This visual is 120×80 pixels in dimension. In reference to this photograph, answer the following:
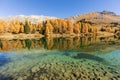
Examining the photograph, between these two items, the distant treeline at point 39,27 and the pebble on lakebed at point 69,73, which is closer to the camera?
the pebble on lakebed at point 69,73

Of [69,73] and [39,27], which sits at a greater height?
[39,27]

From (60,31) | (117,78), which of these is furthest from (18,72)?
(60,31)

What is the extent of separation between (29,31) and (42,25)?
61.9 ft

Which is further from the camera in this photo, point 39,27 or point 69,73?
point 39,27

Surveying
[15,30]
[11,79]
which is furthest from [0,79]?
[15,30]

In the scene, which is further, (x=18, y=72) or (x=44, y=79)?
(x=18, y=72)

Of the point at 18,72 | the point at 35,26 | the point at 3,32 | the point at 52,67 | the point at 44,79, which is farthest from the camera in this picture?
the point at 35,26

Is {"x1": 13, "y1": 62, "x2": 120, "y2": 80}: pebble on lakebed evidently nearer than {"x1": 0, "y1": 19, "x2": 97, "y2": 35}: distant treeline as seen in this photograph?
Yes

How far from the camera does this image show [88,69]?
126 feet

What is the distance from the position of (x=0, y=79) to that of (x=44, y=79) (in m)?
7.37

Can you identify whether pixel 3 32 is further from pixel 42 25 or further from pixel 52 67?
pixel 52 67

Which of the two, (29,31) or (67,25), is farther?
(67,25)

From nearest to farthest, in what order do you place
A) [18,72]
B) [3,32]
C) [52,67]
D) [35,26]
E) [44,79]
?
[44,79], [18,72], [52,67], [3,32], [35,26]

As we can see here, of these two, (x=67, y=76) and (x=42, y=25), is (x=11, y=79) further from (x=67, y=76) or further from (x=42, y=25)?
(x=42, y=25)
